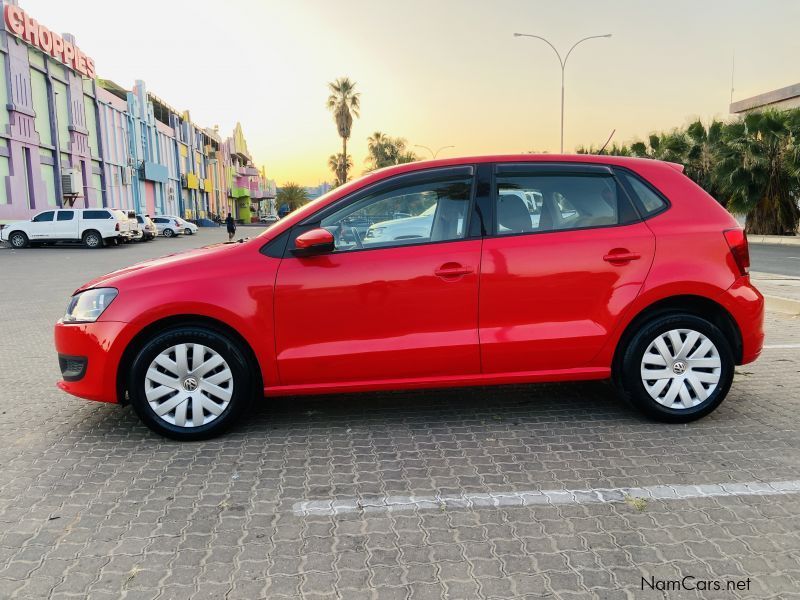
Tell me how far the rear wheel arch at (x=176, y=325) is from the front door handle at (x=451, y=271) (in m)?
1.27

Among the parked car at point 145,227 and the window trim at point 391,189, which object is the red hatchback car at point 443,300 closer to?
the window trim at point 391,189

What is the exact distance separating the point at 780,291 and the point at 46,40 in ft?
109

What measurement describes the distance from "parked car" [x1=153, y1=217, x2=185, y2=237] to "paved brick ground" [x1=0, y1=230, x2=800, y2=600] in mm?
35979

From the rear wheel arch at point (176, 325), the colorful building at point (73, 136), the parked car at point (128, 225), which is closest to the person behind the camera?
the rear wheel arch at point (176, 325)

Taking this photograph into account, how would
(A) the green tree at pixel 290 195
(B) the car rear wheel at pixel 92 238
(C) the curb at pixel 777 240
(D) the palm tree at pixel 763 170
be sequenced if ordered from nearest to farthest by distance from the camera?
(C) the curb at pixel 777 240 → (D) the palm tree at pixel 763 170 → (B) the car rear wheel at pixel 92 238 → (A) the green tree at pixel 290 195

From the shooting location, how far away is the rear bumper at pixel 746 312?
4039 mm

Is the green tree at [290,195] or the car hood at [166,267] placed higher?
the green tree at [290,195]

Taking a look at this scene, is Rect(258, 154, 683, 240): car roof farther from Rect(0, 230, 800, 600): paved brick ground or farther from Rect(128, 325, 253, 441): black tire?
Rect(0, 230, 800, 600): paved brick ground

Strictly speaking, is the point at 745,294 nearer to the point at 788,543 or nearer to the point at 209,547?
the point at 788,543

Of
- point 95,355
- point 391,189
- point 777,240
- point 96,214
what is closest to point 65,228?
point 96,214

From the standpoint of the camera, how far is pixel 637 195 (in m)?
4.11

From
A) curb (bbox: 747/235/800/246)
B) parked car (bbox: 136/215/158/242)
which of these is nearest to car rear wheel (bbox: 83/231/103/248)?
parked car (bbox: 136/215/158/242)

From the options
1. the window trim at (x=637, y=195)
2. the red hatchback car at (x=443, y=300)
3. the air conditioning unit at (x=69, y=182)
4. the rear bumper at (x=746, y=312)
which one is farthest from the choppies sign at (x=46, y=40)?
the rear bumper at (x=746, y=312)

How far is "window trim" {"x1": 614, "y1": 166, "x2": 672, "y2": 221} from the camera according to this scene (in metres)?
4.08
